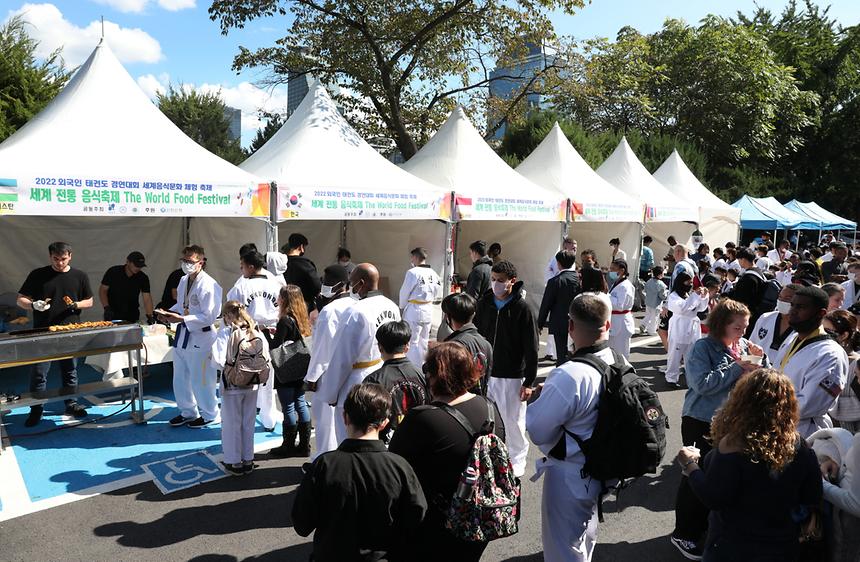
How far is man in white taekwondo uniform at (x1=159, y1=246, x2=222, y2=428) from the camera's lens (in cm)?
568

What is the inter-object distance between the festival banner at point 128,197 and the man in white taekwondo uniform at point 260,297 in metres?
2.00

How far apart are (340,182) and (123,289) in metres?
3.37

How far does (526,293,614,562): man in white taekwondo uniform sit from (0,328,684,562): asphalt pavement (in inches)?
36.2

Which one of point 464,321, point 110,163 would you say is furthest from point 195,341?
point 464,321

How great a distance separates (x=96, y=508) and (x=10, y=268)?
19.3ft

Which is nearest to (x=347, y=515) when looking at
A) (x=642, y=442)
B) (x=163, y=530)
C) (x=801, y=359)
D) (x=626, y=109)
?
(x=642, y=442)

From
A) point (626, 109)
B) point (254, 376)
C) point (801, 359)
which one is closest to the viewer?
point (801, 359)

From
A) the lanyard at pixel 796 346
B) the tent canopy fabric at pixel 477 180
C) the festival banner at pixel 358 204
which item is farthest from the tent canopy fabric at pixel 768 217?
the lanyard at pixel 796 346

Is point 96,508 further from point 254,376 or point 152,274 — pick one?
point 152,274

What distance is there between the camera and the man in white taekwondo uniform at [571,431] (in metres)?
2.74

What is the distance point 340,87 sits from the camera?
758 inches

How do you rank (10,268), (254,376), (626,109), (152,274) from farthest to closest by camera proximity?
(626,109) < (152,274) < (10,268) < (254,376)

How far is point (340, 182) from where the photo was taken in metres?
8.85

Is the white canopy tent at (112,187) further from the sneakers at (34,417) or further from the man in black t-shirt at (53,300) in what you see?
the sneakers at (34,417)
